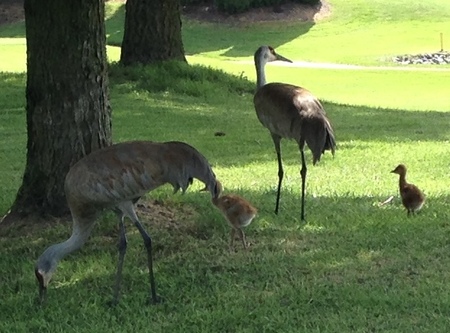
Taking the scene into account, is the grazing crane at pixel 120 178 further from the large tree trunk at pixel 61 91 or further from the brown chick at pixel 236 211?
the large tree trunk at pixel 61 91

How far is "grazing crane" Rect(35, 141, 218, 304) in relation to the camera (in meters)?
6.04

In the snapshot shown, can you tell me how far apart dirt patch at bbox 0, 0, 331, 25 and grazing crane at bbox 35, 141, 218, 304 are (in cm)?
3694

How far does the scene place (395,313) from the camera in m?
5.85

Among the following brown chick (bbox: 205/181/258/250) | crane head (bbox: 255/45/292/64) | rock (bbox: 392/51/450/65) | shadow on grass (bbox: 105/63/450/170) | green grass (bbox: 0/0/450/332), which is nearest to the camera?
green grass (bbox: 0/0/450/332)

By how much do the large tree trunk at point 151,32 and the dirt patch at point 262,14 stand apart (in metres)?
25.2

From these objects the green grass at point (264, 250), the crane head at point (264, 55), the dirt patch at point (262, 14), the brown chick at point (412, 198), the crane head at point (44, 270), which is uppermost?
the crane head at point (264, 55)

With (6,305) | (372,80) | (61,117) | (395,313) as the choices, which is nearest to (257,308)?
(395,313)

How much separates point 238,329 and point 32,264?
1975 mm

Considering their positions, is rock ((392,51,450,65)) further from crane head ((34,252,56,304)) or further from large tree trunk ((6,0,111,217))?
crane head ((34,252,56,304))

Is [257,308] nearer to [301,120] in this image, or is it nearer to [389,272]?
[389,272]

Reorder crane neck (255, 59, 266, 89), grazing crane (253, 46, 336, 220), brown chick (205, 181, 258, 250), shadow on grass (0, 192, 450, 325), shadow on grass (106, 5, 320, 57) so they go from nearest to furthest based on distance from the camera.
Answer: shadow on grass (0, 192, 450, 325), brown chick (205, 181, 258, 250), grazing crane (253, 46, 336, 220), crane neck (255, 59, 266, 89), shadow on grass (106, 5, 320, 57)

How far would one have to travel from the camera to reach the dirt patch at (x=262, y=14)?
4272 centimetres

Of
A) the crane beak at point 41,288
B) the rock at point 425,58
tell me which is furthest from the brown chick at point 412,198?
the rock at point 425,58

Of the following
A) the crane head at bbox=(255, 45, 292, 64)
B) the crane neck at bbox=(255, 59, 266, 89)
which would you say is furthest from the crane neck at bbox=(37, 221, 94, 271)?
the crane head at bbox=(255, 45, 292, 64)
